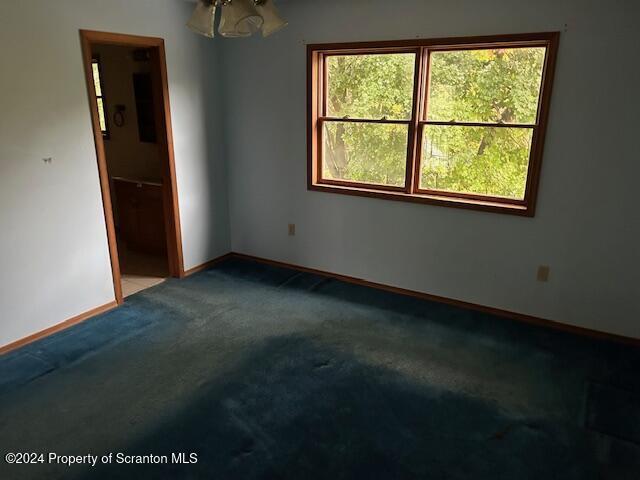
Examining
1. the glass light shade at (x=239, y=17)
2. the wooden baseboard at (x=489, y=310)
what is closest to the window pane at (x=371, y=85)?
the wooden baseboard at (x=489, y=310)

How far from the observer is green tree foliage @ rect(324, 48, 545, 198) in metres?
3.36

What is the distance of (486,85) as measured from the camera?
3430mm

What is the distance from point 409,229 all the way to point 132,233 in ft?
9.80

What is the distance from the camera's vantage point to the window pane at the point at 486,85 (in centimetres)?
329

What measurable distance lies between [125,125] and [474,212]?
3764mm

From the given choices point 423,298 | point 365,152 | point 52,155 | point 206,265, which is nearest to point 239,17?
point 52,155

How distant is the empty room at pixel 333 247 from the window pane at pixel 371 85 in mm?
18

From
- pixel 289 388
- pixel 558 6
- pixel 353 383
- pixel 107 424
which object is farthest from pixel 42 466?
pixel 558 6

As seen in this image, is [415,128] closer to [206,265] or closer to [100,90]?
A: [206,265]

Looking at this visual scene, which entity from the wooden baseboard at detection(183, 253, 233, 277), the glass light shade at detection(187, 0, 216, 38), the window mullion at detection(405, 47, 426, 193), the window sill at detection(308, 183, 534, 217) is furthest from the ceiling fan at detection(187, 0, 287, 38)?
the wooden baseboard at detection(183, 253, 233, 277)

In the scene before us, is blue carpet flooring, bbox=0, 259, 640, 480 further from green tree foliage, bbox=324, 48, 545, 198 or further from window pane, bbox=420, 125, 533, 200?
green tree foliage, bbox=324, 48, 545, 198

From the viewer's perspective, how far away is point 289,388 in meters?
2.77

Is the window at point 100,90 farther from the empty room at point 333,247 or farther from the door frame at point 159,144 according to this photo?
the door frame at point 159,144

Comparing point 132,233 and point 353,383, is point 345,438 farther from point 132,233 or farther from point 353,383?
point 132,233
